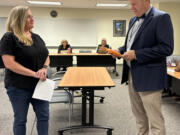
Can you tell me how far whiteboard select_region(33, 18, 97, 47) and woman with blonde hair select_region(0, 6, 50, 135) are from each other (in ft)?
22.0

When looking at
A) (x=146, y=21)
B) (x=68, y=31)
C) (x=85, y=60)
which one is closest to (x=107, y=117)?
(x=146, y=21)

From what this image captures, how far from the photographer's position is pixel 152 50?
48.6 inches

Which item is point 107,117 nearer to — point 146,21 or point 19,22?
point 146,21

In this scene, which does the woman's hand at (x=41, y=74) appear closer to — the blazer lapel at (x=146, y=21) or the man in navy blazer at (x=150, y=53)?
the man in navy blazer at (x=150, y=53)

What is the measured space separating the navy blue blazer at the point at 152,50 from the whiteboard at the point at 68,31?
694cm

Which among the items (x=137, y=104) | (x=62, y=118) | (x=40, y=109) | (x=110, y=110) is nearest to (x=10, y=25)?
(x=40, y=109)

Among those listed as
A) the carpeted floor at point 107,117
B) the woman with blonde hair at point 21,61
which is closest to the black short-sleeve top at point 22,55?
the woman with blonde hair at point 21,61

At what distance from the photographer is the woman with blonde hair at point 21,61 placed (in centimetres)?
135

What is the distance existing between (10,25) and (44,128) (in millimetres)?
918

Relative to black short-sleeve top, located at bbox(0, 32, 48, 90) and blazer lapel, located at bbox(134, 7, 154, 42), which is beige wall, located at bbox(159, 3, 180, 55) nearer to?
blazer lapel, located at bbox(134, 7, 154, 42)

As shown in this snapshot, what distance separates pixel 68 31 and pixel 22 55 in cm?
691

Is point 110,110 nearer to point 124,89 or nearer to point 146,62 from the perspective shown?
point 124,89

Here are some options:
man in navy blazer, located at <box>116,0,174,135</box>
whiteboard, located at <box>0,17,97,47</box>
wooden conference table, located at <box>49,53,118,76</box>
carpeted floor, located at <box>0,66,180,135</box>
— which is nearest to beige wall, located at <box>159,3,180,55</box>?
whiteboard, located at <box>0,17,97,47</box>

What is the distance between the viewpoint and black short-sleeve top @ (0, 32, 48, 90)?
1336 mm
